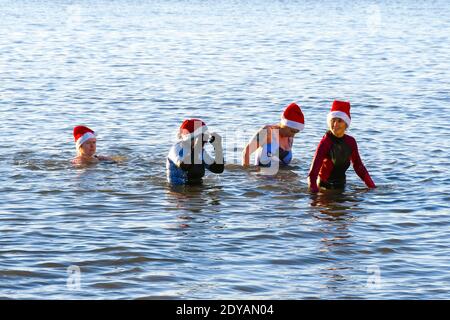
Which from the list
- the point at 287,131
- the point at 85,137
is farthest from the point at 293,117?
the point at 85,137

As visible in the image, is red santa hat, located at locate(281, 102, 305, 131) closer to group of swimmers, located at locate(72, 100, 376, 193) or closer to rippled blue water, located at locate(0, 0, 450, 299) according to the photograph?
rippled blue water, located at locate(0, 0, 450, 299)

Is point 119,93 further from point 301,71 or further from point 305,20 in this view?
point 305,20

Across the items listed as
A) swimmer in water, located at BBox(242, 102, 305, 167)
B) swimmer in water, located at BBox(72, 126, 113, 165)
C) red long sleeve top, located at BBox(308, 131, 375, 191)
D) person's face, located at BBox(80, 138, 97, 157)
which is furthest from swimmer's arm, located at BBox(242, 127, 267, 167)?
person's face, located at BBox(80, 138, 97, 157)

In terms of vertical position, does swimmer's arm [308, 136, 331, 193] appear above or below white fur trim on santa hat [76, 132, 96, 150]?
below

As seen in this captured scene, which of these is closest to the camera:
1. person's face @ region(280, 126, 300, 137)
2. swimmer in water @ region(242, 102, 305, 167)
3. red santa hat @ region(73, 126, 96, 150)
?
person's face @ region(280, 126, 300, 137)

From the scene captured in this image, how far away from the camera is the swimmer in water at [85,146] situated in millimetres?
17172

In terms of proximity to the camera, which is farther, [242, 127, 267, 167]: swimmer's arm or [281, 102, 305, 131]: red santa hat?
[242, 127, 267, 167]: swimmer's arm

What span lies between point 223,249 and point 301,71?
19270 mm

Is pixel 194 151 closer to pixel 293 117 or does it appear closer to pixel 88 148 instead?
pixel 293 117

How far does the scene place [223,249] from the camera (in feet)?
40.5

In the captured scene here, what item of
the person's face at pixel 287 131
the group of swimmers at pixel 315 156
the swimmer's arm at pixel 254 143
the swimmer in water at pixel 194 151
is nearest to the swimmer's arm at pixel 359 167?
the group of swimmers at pixel 315 156

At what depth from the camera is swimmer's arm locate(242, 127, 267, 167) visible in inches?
653

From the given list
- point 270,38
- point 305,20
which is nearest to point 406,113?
point 270,38

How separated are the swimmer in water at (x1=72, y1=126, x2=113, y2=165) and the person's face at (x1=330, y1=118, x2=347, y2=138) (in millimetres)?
4276
